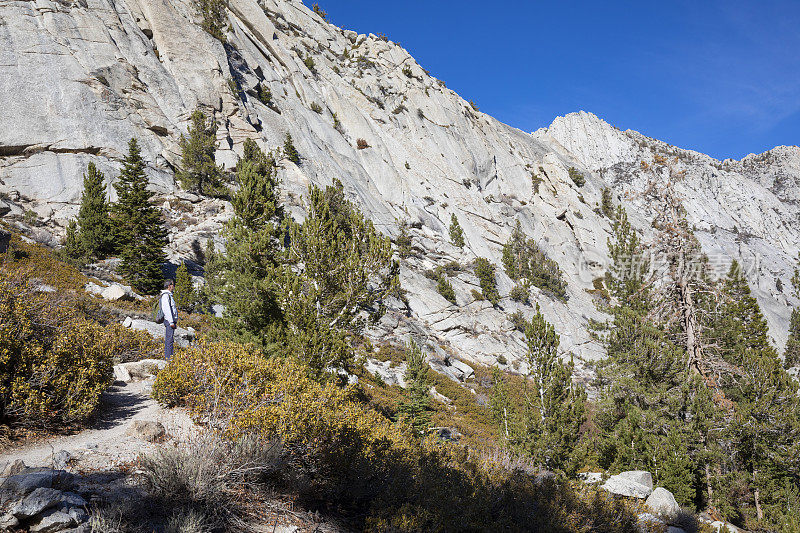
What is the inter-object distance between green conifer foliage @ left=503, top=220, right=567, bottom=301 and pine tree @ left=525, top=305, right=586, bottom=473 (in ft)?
96.9

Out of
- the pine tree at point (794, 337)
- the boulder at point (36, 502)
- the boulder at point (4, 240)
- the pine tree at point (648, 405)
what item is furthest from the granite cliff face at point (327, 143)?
the boulder at point (36, 502)

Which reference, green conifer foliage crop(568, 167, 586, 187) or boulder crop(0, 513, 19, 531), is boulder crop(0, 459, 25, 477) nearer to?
boulder crop(0, 513, 19, 531)

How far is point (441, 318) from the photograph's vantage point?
3372cm

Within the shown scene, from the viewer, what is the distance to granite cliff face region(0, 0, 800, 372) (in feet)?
87.4

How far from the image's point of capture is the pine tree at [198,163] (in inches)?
1151

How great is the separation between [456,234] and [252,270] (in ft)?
110

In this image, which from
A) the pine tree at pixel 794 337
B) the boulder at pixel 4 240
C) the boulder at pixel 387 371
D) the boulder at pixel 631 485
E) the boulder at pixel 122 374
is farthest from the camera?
the pine tree at pixel 794 337

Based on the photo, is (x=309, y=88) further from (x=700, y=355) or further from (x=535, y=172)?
(x=700, y=355)

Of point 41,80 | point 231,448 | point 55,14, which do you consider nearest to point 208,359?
point 231,448

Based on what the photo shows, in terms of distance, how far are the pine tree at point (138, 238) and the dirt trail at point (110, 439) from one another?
45.4 ft

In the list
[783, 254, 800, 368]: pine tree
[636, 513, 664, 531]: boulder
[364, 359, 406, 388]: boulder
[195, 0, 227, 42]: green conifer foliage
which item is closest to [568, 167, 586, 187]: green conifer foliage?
[783, 254, 800, 368]: pine tree

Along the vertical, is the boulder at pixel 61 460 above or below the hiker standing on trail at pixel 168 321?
below

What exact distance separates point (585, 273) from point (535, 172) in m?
19.5

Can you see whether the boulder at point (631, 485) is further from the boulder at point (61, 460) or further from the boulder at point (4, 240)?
the boulder at point (4, 240)
